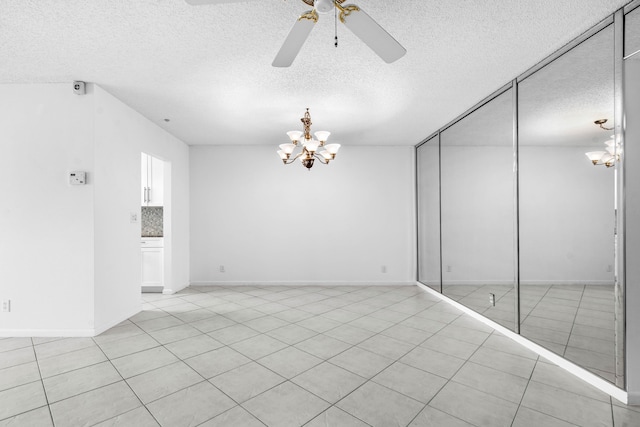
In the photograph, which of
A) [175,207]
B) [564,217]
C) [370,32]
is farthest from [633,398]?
[175,207]

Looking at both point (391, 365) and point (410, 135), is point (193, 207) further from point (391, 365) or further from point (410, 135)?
point (391, 365)

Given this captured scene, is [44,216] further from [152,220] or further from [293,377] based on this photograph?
[293,377]

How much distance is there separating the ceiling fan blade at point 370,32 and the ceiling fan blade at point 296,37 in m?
0.17

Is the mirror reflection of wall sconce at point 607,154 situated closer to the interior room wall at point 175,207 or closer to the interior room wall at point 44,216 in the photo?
the interior room wall at point 44,216

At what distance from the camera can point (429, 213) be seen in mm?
5113

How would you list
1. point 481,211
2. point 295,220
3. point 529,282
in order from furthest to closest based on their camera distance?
1. point 295,220
2. point 481,211
3. point 529,282

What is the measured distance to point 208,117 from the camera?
4.12 meters

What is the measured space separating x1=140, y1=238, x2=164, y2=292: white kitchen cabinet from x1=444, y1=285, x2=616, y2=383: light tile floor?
197 inches

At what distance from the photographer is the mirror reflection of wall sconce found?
204cm

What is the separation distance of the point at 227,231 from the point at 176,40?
3.75m

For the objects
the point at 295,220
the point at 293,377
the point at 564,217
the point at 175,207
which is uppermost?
the point at 175,207

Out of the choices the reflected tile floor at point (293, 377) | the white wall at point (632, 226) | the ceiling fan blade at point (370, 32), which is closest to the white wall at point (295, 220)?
the reflected tile floor at point (293, 377)

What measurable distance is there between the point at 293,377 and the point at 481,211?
3.02 meters

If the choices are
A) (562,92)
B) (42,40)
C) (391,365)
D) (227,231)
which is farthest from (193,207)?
(562,92)
